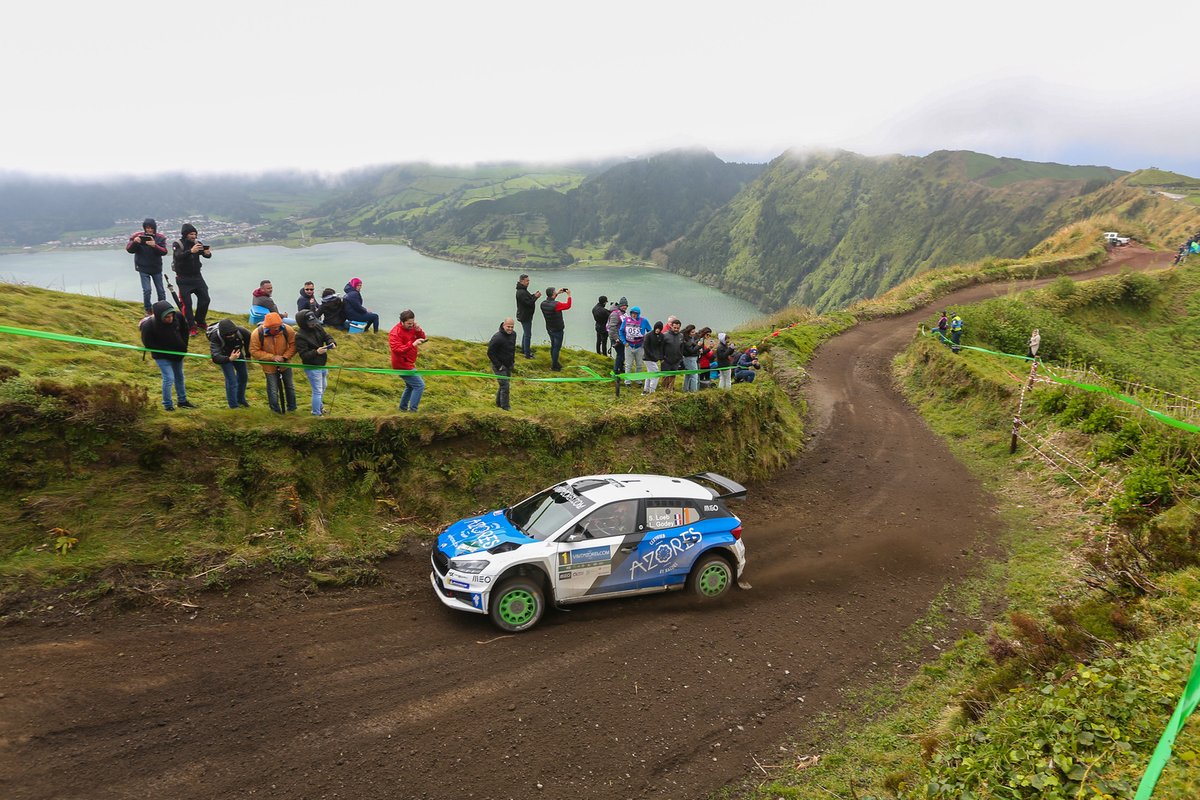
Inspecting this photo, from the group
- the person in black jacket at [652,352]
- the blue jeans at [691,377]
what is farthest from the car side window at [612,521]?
the blue jeans at [691,377]

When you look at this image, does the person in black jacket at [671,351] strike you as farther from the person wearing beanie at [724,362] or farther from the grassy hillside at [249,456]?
the person wearing beanie at [724,362]

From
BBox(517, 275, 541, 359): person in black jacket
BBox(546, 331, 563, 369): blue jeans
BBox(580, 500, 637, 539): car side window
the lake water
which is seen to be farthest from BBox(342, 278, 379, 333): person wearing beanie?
the lake water

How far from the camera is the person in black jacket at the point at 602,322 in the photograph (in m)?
19.1

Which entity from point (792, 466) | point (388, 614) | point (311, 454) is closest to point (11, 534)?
point (311, 454)

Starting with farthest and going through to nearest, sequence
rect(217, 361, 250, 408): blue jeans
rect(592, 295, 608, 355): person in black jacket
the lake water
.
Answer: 1. the lake water
2. rect(592, 295, 608, 355): person in black jacket
3. rect(217, 361, 250, 408): blue jeans

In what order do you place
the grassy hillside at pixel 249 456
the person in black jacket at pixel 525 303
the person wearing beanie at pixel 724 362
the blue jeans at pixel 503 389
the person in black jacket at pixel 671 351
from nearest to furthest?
the grassy hillside at pixel 249 456, the blue jeans at pixel 503 389, the person in black jacket at pixel 671 351, the person in black jacket at pixel 525 303, the person wearing beanie at pixel 724 362

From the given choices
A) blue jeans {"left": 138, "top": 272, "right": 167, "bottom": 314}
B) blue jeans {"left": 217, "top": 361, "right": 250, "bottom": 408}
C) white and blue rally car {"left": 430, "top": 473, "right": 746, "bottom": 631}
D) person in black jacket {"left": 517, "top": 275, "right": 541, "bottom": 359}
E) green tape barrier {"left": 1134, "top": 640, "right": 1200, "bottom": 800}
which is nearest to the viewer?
green tape barrier {"left": 1134, "top": 640, "right": 1200, "bottom": 800}

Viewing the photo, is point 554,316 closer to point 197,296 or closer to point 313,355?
point 313,355

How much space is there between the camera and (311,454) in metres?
10.2

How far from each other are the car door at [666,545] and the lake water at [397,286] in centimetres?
3859

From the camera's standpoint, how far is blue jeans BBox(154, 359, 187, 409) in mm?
9391

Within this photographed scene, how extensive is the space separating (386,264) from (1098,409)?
12376 cm

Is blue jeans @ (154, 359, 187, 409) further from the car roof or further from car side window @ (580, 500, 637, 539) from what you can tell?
car side window @ (580, 500, 637, 539)

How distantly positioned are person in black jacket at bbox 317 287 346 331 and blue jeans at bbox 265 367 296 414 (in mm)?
5214
